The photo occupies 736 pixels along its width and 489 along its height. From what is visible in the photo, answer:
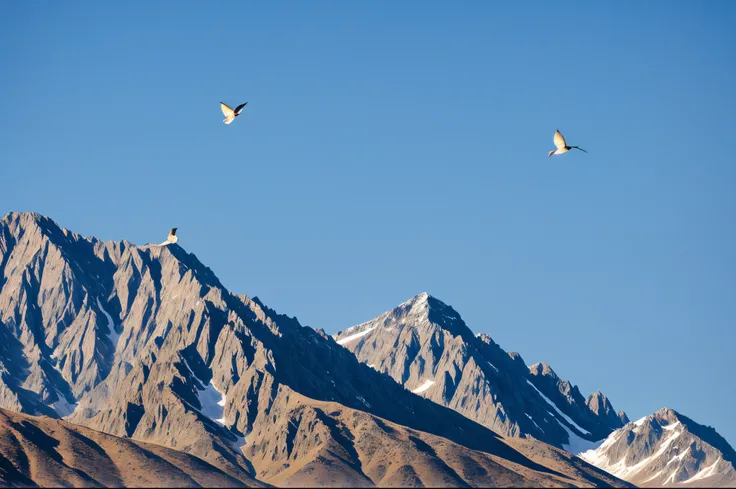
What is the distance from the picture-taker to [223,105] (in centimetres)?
17188

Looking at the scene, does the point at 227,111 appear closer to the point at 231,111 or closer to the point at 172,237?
the point at 231,111

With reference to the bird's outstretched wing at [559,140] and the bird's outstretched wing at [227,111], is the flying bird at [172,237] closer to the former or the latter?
the bird's outstretched wing at [227,111]

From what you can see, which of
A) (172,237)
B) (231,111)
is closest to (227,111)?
(231,111)

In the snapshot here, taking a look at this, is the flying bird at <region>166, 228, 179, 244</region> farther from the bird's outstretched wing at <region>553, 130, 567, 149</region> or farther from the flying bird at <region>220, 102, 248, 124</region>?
the bird's outstretched wing at <region>553, 130, 567, 149</region>

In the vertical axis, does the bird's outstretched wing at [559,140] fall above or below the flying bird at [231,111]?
below

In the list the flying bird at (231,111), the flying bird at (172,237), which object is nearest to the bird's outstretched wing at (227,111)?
the flying bird at (231,111)

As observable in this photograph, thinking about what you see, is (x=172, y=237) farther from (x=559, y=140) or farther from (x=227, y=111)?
(x=559, y=140)

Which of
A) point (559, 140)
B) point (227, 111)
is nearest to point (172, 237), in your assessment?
point (227, 111)

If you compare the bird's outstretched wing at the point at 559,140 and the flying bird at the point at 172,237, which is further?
the flying bird at the point at 172,237

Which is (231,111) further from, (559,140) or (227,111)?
(559,140)

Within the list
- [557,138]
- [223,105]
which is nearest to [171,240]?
[223,105]

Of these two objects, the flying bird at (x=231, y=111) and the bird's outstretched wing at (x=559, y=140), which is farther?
the flying bird at (x=231, y=111)

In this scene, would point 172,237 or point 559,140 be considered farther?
point 172,237

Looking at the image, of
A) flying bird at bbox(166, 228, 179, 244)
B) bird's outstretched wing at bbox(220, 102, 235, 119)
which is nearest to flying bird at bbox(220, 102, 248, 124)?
bird's outstretched wing at bbox(220, 102, 235, 119)
